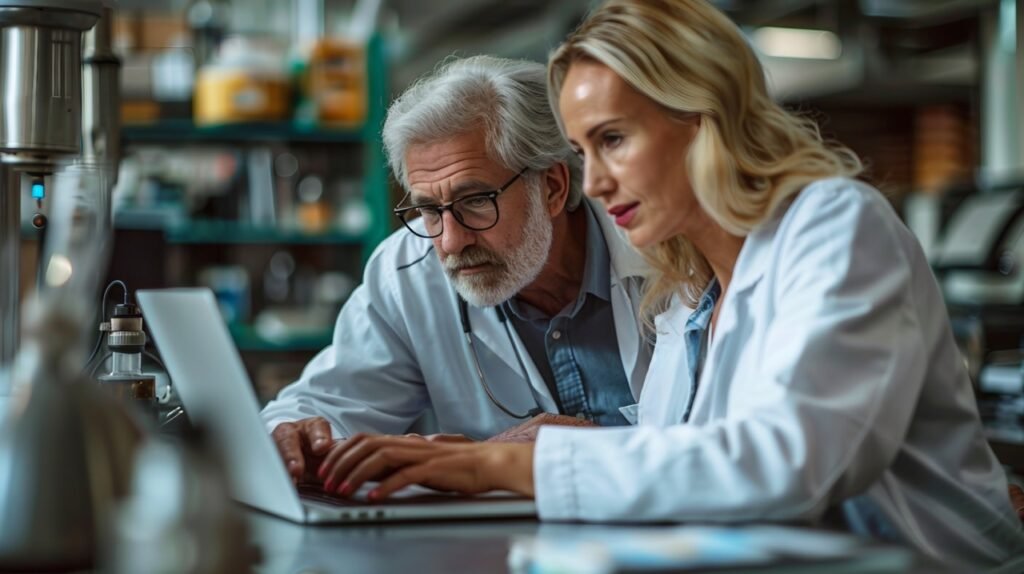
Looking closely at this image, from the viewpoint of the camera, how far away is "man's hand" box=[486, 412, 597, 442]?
178cm

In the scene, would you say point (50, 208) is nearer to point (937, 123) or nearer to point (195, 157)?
point (195, 157)

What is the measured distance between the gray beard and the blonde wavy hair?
23.2 inches

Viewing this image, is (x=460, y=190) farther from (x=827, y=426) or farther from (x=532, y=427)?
(x=827, y=426)

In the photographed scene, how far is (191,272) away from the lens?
6.50 meters

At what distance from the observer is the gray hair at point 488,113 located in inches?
83.5

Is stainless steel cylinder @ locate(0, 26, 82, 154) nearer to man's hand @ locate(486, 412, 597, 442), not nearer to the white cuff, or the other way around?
man's hand @ locate(486, 412, 597, 442)

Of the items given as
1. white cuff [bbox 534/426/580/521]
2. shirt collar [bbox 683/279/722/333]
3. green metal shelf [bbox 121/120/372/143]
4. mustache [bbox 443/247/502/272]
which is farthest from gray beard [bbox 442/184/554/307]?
green metal shelf [bbox 121/120/372/143]

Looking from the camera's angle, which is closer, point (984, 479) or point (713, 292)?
point (984, 479)

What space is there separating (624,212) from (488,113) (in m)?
0.62

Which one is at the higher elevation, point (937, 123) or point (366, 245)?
point (937, 123)

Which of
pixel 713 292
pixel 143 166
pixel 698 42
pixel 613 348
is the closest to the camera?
pixel 698 42

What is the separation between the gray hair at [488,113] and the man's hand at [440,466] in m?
0.87

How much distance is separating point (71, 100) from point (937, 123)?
726 cm

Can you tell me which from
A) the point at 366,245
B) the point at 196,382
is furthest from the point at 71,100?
the point at 366,245
